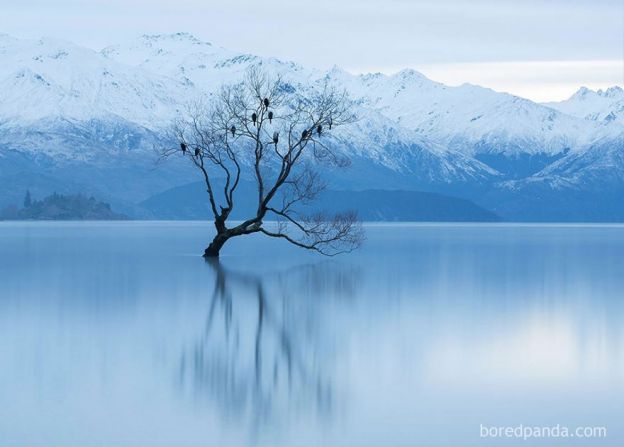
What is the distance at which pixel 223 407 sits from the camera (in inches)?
727

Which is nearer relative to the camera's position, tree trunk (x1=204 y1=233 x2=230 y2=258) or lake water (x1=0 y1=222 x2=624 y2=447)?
lake water (x1=0 y1=222 x2=624 y2=447)

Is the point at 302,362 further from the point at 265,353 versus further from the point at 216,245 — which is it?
the point at 216,245

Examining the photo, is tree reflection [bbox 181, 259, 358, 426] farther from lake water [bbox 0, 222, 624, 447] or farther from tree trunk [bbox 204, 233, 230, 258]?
tree trunk [bbox 204, 233, 230, 258]

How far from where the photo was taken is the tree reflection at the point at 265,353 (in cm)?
1908

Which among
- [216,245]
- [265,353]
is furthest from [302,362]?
[216,245]

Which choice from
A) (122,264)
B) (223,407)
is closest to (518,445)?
(223,407)

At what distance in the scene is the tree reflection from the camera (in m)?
19.1

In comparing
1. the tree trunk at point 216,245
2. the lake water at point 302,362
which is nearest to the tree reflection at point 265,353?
the lake water at point 302,362

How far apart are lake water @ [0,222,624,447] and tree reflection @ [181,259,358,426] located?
6 cm

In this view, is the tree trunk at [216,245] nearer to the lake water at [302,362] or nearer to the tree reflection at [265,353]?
the lake water at [302,362]

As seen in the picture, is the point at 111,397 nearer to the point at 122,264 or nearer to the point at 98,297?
the point at 98,297

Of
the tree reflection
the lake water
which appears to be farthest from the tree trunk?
the tree reflection

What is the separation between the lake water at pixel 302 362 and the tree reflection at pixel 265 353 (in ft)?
0.19

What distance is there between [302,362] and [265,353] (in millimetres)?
A: 1412
